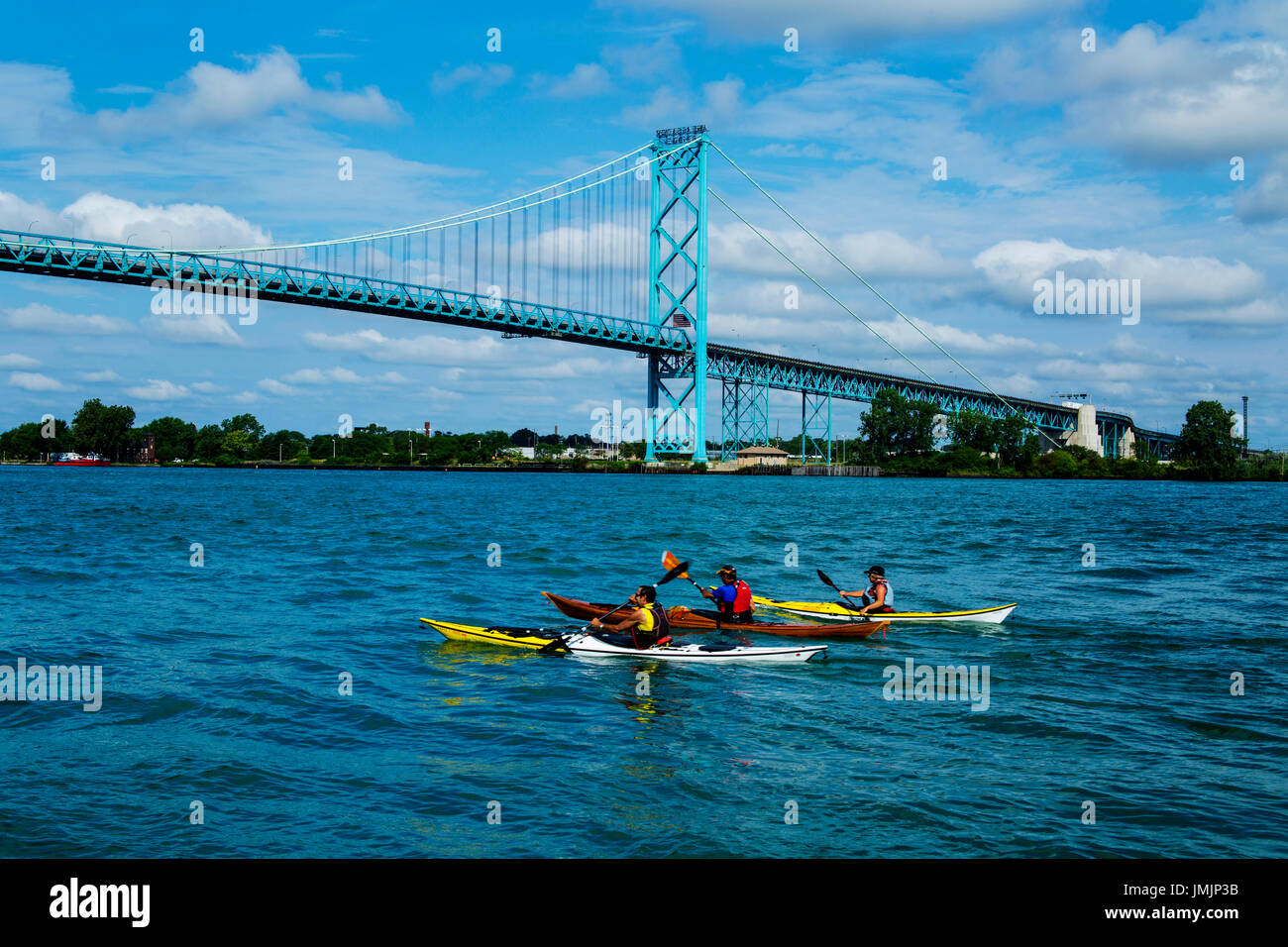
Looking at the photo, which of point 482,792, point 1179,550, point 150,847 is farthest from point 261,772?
point 1179,550

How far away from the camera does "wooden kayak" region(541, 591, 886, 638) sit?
639 inches

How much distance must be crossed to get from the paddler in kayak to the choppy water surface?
56cm

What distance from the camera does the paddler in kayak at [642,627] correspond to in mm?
14070

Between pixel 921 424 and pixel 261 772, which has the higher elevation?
pixel 921 424

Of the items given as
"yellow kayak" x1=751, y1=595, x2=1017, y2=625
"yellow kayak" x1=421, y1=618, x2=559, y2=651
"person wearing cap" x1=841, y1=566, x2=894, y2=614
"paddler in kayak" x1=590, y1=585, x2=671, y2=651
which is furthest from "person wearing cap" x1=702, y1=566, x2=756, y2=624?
"yellow kayak" x1=421, y1=618, x2=559, y2=651

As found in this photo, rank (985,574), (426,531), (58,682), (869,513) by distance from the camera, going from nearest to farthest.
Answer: (58,682)
(985,574)
(426,531)
(869,513)

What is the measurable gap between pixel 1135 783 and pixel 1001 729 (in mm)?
1910

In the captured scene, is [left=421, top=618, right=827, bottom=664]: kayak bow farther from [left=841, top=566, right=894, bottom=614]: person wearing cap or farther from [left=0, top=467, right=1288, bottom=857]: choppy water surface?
[left=841, top=566, right=894, bottom=614]: person wearing cap

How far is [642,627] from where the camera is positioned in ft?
46.1

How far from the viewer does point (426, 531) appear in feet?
121

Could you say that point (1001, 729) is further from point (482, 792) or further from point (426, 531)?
point (426, 531)

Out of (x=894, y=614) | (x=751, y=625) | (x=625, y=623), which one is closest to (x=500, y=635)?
(x=625, y=623)

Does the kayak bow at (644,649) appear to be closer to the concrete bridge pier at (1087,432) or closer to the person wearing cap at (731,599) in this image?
the person wearing cap at (731,599)
